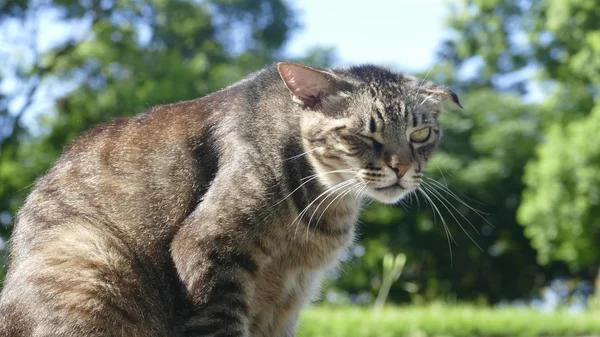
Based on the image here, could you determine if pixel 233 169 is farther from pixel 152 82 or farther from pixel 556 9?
pixel 556 9

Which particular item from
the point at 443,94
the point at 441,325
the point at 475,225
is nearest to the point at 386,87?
the point at 443,94

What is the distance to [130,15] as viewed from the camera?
17.5 meters

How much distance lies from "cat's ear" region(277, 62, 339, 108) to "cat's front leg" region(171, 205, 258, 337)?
0.57 metres

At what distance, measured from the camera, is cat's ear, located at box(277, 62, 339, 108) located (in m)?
2.78

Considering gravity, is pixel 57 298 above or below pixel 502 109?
below

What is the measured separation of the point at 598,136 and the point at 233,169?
1456 centimetres

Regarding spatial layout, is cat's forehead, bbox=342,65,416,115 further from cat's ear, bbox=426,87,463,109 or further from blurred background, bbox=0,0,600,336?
blurred background, bbox=0,0,600,336

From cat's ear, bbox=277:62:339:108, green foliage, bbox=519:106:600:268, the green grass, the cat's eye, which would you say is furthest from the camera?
green foliage, bbox=519:106:600:268

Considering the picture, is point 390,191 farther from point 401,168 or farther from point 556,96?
point 556,96

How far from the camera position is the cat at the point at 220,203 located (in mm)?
2570

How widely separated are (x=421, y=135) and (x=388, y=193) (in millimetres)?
279

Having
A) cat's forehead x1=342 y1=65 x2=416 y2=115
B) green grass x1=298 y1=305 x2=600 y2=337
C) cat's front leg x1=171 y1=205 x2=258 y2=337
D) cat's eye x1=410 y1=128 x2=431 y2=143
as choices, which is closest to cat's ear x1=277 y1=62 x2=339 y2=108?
cat's forehead x1=342 y1=65 x2=416 y2=115

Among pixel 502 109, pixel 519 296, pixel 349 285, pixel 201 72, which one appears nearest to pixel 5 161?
pixel 201 72

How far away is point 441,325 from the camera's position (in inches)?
250
